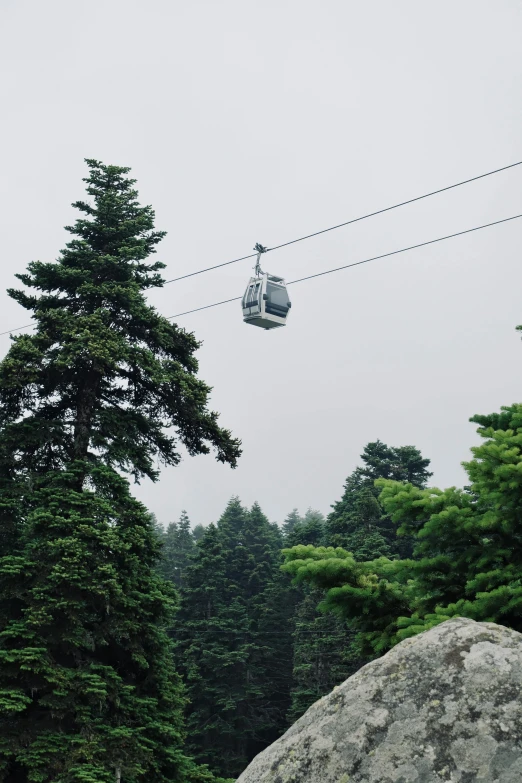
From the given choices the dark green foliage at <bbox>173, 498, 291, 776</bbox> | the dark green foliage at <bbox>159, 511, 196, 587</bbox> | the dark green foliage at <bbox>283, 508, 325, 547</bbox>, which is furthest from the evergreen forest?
the dark green foliage at <bbox>159, 511, 196, 587</bbox>

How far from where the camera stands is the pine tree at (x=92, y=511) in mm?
15555

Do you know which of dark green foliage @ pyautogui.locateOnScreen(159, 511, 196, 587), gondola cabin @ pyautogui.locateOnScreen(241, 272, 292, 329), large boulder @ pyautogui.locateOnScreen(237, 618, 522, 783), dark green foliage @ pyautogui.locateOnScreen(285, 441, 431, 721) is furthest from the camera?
dark green foliage @ pyautogui.locateOnScreen(159, 511, 196, 587)

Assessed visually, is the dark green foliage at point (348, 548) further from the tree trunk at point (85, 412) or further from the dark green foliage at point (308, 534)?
the tree trunk at point (85, 412)

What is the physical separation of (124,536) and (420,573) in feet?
35.9

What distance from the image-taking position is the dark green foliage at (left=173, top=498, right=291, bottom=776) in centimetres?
4866

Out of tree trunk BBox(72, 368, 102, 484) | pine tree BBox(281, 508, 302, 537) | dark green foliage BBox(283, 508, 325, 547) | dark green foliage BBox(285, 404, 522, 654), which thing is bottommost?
dark green foliage BBox(285, 404, 522, 654)

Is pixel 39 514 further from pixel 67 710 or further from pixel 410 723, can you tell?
pixel 410 723

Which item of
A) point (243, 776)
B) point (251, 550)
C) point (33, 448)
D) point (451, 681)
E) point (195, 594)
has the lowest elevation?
point (243, 776)

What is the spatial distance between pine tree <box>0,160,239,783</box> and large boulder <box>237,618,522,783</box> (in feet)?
38.9

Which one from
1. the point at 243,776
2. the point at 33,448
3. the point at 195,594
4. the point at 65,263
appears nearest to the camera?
the point at 243,776

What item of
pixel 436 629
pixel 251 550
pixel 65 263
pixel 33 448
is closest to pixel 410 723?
pixel 436 629

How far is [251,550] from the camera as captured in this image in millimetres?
67312

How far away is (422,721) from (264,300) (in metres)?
15.5

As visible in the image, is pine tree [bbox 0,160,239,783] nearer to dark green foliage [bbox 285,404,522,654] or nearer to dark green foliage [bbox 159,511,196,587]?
dark green foliage [bbox 285,404,522,654]
